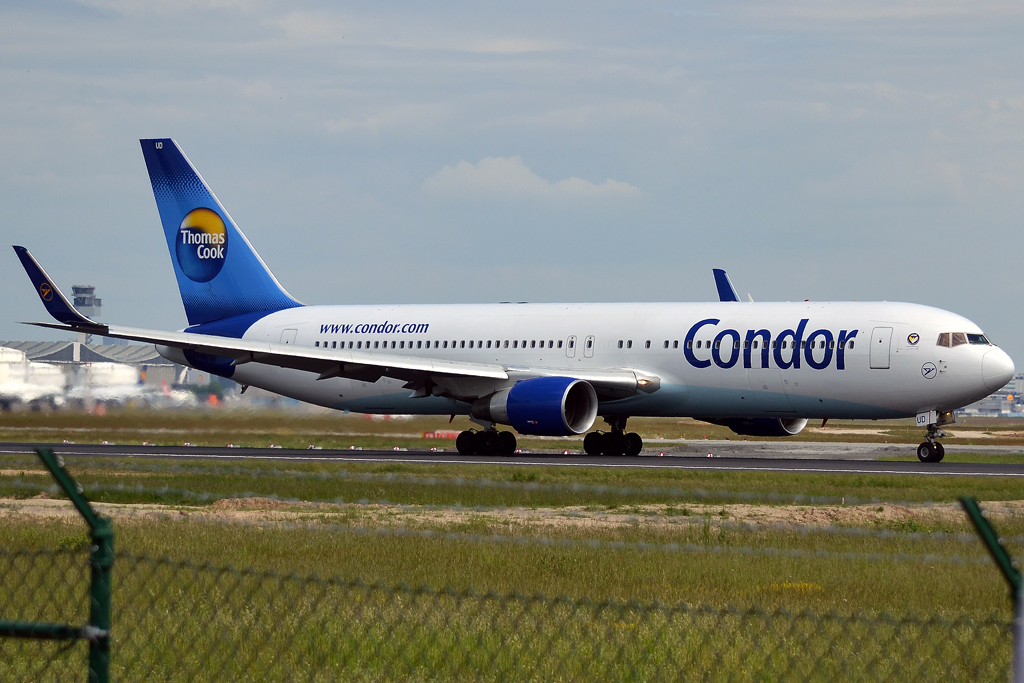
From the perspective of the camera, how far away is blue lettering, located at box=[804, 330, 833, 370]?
30.7 m

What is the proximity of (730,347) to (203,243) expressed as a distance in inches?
712

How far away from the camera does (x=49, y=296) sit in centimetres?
3216

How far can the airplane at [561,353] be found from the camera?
3062cm

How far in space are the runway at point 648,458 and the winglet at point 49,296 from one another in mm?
3293

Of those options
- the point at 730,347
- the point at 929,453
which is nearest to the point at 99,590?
the point at 730,347

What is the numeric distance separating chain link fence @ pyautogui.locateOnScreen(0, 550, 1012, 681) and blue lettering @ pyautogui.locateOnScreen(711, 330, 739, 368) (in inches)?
856

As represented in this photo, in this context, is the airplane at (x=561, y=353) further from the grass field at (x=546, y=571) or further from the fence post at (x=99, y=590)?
the fence post at (x=99, y=590)

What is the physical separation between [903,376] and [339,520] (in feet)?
58.3

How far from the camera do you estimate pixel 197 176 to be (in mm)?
41156

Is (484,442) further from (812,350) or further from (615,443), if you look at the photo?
(812,350)

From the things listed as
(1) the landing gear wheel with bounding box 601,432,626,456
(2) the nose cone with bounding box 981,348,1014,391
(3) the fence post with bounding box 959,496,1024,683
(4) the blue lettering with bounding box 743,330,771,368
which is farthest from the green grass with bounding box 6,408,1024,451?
(3) the fence post with bounding box 959,496,1024,683

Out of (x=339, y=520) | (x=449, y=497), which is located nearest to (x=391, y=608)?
(x=339, y=520)

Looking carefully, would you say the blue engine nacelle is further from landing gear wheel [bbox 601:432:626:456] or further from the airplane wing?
landing gear wheel [bbox 601:432:626:456]

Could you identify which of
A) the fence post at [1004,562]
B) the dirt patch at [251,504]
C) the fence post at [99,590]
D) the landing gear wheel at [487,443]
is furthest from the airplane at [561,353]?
the fence post at [1004,562]
